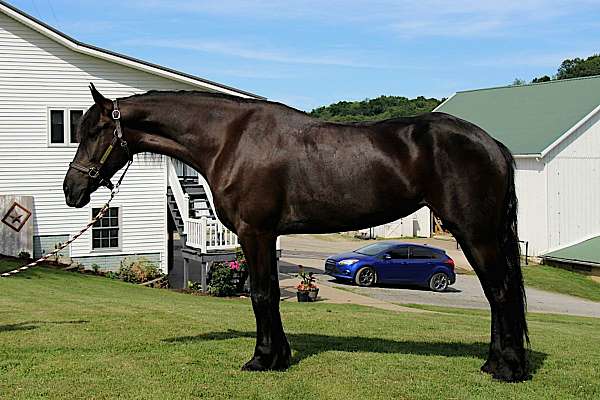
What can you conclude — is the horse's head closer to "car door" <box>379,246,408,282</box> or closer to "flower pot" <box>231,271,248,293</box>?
"flower pot" <box>231,271,248,293</box>

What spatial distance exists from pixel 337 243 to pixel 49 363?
38.3 m

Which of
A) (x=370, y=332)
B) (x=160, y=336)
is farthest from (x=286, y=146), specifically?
(x=370, y=332)

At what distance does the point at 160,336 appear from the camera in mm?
9000

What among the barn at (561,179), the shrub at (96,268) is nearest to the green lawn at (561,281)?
the barn at (561,179)

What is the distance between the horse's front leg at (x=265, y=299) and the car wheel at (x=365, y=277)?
20.4 m

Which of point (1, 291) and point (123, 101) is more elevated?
point (123, 101)

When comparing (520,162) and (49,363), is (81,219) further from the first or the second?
(520,162)

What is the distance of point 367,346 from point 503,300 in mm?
1971

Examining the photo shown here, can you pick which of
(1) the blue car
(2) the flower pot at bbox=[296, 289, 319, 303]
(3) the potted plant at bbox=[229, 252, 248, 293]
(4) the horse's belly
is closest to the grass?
(4) the horse's belly

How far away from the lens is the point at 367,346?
8711 millimetres

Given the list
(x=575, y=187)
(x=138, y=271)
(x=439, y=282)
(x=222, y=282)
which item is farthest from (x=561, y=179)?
(x=138, y=271)

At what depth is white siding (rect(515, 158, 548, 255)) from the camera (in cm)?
3766

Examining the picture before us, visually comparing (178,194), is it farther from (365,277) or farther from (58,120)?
(365,277)

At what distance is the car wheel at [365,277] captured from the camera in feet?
91.4
